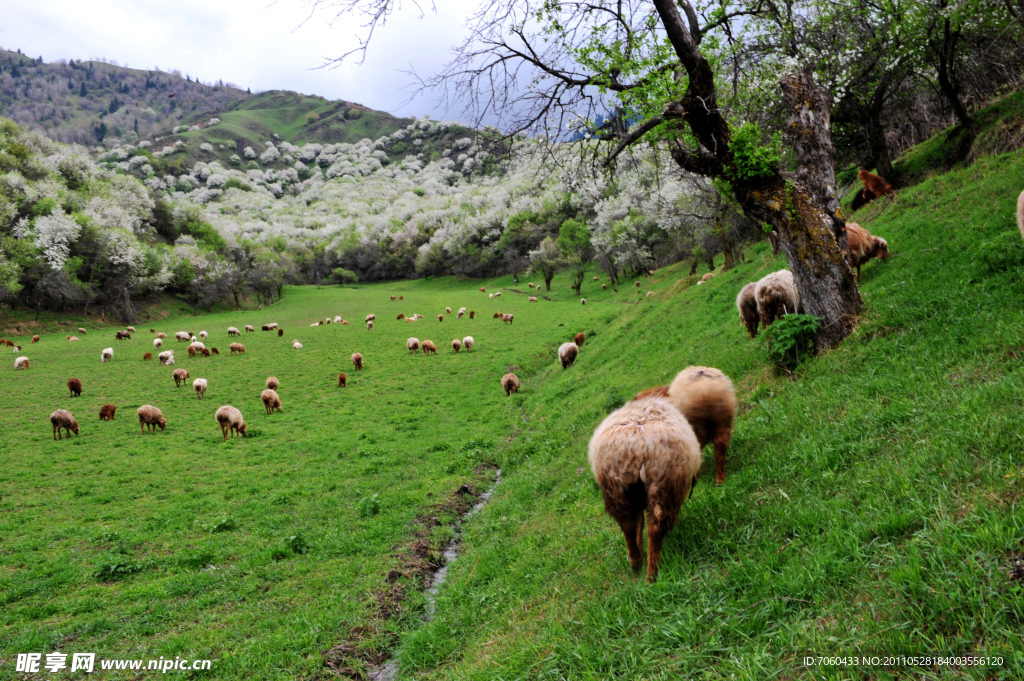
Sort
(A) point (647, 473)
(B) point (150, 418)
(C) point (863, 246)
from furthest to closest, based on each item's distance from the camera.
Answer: (B) point (150, 418)
(C) point (863, 246)
(A) point (647, 473)

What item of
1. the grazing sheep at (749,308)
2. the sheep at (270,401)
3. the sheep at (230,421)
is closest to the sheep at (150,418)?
the sheep at (230,421)

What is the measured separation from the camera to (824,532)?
411 cm

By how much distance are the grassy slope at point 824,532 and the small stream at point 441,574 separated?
1.00ft

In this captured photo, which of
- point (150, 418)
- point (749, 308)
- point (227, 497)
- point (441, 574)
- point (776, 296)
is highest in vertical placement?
point (776, 296)

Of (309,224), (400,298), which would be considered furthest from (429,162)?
(400,298)

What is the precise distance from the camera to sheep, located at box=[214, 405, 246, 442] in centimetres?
1775

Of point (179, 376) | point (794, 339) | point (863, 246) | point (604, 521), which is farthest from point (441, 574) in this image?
point (179, 376)

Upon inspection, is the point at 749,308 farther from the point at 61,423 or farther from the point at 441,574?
the point at 61,423

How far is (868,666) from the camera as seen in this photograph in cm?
277

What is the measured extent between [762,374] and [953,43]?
17006 millimetres

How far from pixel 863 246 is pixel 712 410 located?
7.87 m

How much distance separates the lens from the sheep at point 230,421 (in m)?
17.8

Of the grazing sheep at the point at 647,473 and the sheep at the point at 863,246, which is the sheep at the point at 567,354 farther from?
the grazing sheep at the point at 647,473

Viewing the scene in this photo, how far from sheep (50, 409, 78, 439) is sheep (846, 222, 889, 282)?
89.0 feet
